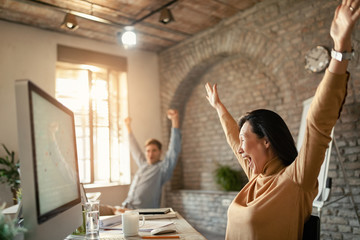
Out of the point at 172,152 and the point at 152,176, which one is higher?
the point at 172,152

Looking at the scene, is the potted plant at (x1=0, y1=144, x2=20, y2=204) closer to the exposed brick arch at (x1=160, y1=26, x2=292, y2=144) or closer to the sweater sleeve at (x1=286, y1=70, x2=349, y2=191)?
the exposed brick arch at (x1=160, y1=26, x2=292, y2=144)

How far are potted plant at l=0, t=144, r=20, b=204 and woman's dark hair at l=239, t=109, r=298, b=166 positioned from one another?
3.25 metres

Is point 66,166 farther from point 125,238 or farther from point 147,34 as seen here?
point 147,34

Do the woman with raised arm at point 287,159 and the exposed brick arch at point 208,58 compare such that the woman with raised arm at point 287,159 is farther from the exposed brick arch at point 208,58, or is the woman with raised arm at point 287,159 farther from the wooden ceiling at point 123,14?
the wooden ceiling at point 123,14

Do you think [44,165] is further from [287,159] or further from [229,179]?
[229,179]

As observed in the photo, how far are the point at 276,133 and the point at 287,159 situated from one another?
0.46 feet

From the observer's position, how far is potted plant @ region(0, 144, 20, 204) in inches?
152

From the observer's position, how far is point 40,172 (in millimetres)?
1025

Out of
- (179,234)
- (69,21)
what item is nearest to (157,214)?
(179,234)

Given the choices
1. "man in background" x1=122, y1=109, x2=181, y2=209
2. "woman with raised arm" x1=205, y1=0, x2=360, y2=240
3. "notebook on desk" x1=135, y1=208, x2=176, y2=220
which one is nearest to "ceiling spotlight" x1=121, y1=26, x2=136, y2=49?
"man in background" x1=122, y1=109, x2=181, y2=209

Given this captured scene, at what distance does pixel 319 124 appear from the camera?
3.88 feet

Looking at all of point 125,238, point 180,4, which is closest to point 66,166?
point 125,238

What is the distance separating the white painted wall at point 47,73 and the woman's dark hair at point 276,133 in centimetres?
343

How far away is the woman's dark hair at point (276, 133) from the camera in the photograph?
4.78 feet
